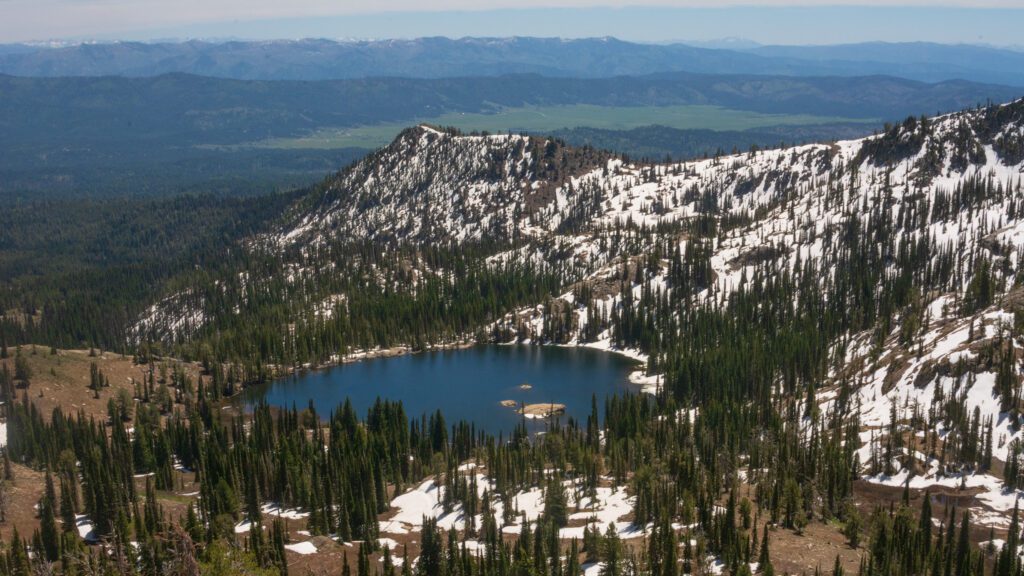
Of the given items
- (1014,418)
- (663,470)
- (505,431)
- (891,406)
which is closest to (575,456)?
(663,470)

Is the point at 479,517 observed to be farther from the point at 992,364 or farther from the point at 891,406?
the point at 992,364

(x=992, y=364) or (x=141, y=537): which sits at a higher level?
(x=992, y=364)

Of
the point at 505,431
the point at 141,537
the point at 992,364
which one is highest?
the point at 992,364

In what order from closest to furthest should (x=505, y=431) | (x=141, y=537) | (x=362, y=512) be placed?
(x=141, y=537)
(x=362, y=512)
(x=505, y=431)

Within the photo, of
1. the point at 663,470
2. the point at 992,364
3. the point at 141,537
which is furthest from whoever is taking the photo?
the point at 992,364

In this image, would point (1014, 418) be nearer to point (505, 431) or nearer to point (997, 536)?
point (997, 536)

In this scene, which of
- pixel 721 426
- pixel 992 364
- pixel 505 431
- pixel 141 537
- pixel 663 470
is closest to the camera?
pixel 141 537

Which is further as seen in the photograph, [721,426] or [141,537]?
[721,426]

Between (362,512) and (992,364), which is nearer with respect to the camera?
(362,512)

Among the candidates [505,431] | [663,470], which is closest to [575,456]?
[663,470]
